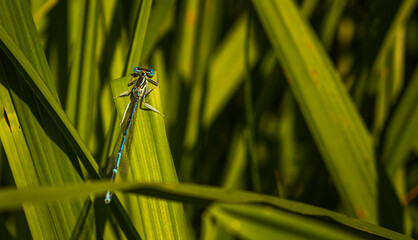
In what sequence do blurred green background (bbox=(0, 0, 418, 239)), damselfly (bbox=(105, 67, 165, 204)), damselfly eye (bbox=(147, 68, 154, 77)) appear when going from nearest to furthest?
blurred green background (bbox=(0, 0, 418, 239)), damselfly (bbox=(105, 67, 165, 204)), damselfly eye (bbox=(147, 68, 154, 77))

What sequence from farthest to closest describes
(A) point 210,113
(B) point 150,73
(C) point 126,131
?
(A) point 210,113 → (B) point 150,73 → (C) point 126,131

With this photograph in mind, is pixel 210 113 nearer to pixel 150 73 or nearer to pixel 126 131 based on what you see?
pixel 150 73

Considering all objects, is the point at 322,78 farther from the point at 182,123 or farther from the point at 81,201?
the point at 81,201

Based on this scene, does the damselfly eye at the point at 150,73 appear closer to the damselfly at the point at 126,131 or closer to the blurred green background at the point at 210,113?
the blurred green background at the point at 210,113

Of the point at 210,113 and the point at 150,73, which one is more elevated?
the point at 150,73

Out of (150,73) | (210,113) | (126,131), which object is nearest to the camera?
(126,131)

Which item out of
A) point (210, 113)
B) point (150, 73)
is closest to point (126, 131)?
point (150, 73)

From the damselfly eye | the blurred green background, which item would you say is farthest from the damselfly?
the damselfly eye

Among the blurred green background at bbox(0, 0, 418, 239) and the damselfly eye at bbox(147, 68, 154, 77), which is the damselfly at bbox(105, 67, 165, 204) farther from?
the damselfly eye at bbox(147, 68, 154, 77)

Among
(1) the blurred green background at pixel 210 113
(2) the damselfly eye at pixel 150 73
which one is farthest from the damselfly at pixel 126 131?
(2) the damselfly eye at pixel 150 73

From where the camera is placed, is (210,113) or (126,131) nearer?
(126,131)
